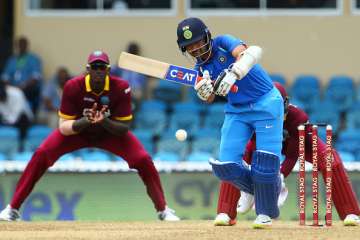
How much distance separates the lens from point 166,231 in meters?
8.87

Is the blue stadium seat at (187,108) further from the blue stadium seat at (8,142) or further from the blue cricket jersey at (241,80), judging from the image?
the blue cricket jersey at (241,80)

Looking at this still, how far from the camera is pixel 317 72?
1623 cm

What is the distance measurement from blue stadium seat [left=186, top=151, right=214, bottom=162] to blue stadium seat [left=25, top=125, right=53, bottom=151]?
83.2 inches

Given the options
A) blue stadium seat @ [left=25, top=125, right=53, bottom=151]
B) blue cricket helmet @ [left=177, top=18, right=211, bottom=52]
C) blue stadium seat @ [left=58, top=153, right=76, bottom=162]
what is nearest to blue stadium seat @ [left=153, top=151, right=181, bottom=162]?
blue stadium seat @ [left=58, top=153, right=76, bottom=162]

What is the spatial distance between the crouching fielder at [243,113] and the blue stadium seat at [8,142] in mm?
5944

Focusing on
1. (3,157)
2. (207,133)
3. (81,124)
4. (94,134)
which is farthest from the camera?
(207,133)

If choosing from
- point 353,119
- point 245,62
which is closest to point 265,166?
point 245,62

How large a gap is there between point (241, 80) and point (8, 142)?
20.7ft

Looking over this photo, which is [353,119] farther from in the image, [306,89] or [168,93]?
[168,93]

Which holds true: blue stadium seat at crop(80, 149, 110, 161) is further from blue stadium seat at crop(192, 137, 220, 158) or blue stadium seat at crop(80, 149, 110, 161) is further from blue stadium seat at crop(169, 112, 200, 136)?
blue stadium seat at crop(169, 112, 200, 136)

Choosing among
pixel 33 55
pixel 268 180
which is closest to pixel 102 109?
pixel 268 180

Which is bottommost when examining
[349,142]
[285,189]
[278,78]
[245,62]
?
[349,142]

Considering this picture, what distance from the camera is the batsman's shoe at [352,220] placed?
9.60 metres

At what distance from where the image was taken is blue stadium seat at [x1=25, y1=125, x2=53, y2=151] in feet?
47.6
